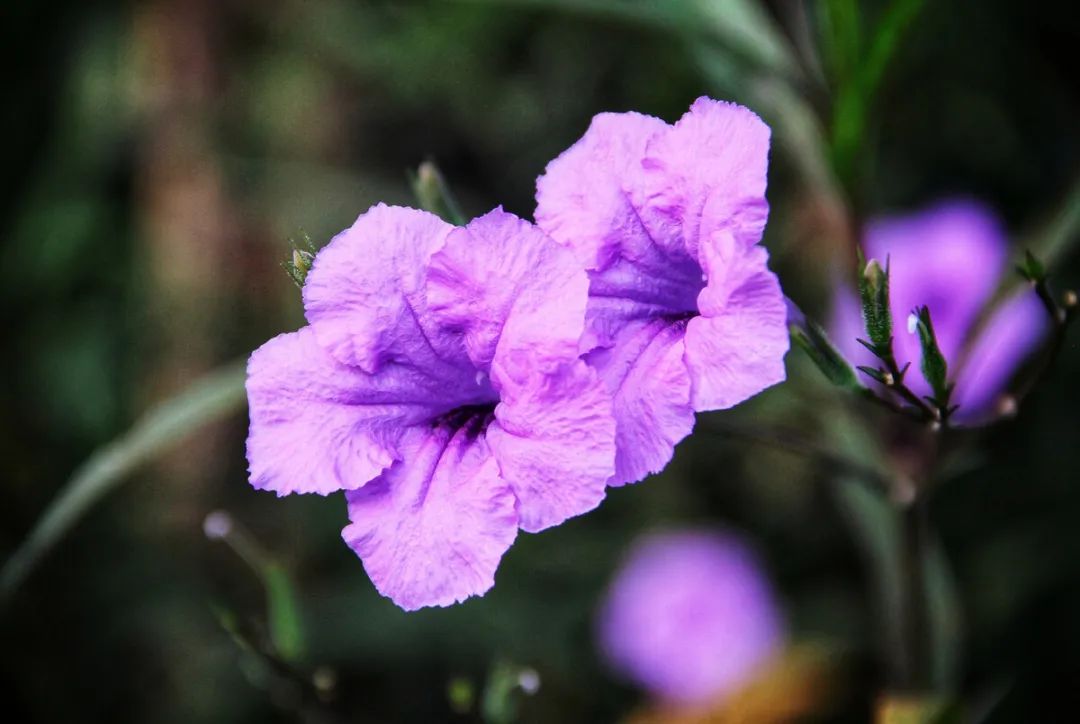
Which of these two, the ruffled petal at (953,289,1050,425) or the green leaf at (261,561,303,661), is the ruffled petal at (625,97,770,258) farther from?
the ruffled petal at (953,289,1050,425)

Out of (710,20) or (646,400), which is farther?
(710,20)

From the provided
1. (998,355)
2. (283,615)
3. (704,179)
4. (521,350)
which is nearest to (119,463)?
(283,615)

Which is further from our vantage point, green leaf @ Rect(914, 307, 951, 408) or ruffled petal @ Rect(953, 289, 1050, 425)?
ruffled petal @ Rect(953, 289, 1050, 425)

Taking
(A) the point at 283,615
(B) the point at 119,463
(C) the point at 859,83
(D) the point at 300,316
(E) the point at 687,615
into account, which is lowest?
(E) the point at 687,615

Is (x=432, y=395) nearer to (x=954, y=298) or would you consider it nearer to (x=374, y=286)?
(x=374, y=286)

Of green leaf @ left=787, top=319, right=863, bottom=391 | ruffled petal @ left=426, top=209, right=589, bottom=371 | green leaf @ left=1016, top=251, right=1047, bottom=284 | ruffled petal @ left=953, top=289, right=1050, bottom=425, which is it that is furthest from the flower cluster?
ruffled petal @ left=953, top=289, right=1050, bottom=425

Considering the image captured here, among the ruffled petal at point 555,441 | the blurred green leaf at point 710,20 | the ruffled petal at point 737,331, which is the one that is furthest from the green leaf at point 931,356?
the blurred green leaf at point 710,20

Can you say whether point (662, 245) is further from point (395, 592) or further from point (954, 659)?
point (954, 659)

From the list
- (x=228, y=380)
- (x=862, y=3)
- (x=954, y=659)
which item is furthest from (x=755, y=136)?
(x=862, y=3)
